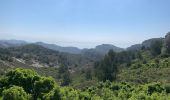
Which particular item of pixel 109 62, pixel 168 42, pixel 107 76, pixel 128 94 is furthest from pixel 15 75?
pixel 168 42

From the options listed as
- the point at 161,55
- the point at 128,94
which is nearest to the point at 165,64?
the point at 161,55

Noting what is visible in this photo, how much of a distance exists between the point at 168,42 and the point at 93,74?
39229 mm

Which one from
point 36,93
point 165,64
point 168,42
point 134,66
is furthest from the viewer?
point 168,42

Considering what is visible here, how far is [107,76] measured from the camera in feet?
349

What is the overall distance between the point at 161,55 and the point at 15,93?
101372 millimetres

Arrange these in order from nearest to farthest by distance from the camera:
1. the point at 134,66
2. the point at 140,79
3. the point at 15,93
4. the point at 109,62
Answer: the point at 15,93, the point at 140,79, the point at 109,62, the point at 134,66

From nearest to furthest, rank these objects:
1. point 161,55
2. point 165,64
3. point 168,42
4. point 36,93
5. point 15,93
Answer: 1. point 15,93
2. point 36,93
3. point 165,64
4. point 161,55
5. point 168,42

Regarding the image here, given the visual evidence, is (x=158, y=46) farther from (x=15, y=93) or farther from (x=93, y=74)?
(x=15, y=93)

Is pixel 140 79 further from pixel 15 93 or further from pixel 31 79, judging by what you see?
pixel 15 93

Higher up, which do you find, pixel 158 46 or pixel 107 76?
pixel 158 46

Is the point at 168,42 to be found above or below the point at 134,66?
above

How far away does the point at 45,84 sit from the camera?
47.6 m

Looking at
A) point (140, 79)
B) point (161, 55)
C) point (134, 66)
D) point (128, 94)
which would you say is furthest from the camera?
point (161, 55)

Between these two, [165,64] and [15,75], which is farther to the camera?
[165,64]
